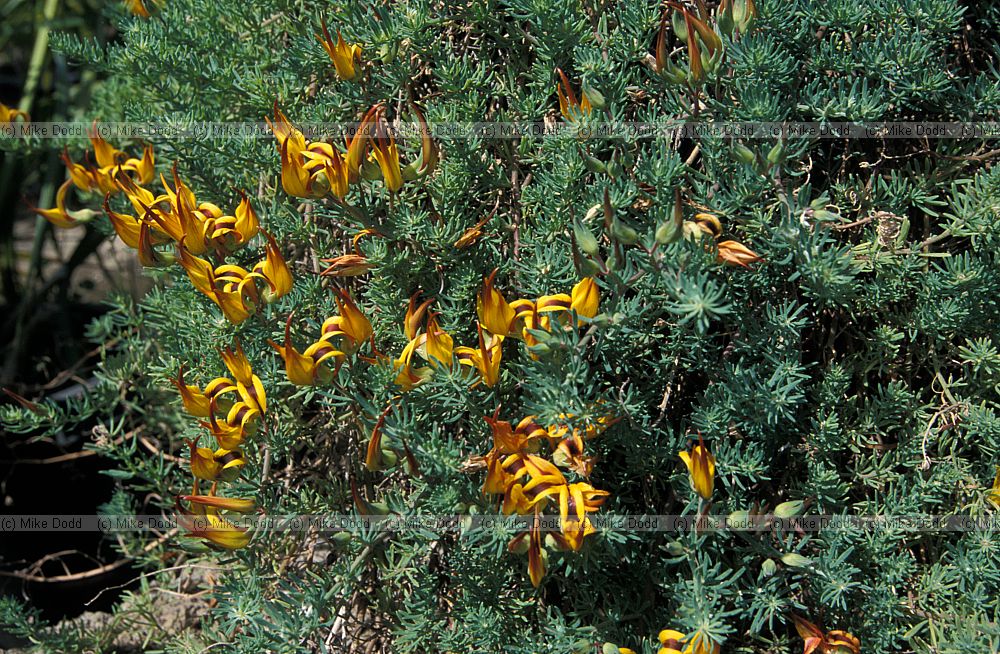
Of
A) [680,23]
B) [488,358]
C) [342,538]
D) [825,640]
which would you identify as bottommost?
[825,640]

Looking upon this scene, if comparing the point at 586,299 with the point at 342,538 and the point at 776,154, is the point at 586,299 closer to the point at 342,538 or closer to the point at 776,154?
the point at 776,154

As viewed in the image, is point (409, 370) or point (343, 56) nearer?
point (409, 370)

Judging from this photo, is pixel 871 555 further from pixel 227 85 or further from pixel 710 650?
pixel 227 85

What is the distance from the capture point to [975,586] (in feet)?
4.64

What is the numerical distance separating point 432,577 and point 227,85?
99 centimetres

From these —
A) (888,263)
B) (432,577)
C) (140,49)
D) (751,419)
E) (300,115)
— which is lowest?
(432,577)

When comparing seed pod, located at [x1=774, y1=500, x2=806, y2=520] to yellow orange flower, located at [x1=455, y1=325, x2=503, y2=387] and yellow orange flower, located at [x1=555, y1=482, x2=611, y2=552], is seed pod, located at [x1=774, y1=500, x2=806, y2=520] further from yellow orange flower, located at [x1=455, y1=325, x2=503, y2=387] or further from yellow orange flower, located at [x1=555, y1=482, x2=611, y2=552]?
yellow orange flower, located at [x1=455, y1=325, x2=503, y2=387]

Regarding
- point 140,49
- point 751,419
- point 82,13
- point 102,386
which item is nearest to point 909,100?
point 751,419

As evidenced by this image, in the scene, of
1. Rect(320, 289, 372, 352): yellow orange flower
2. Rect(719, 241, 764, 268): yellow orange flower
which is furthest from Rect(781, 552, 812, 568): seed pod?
Rect(320, 289, 372, 352): yellow orange flower

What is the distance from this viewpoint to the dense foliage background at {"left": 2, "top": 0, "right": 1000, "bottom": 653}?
53.9 inches

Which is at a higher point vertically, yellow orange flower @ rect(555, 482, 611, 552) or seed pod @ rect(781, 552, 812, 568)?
yellow orange flower @ rect(555, 482, 611, 552)

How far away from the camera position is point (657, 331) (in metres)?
1.50

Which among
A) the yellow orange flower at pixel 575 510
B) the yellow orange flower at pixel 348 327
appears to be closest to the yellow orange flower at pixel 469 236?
the yellow orange flower at pixel 348 327

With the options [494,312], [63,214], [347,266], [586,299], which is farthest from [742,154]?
[63,214]
